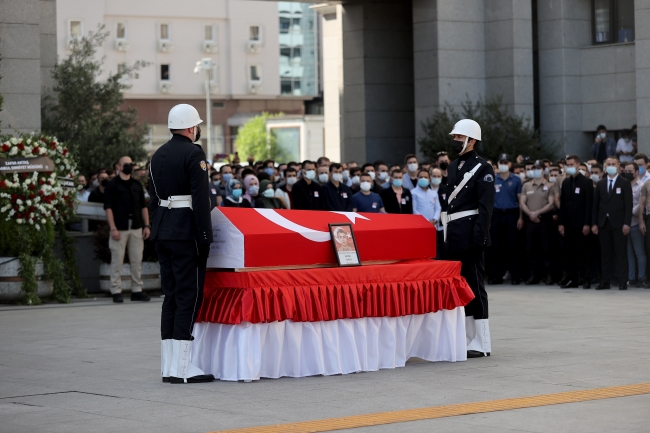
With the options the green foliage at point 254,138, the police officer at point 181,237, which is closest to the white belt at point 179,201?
the police officer at point 181,237

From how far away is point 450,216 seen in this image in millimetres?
11328

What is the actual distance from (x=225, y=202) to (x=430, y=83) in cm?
1087

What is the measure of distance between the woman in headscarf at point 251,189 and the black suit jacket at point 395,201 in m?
2.29

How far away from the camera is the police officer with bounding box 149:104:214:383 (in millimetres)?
9766

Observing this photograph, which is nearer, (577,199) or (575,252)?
(577,199)

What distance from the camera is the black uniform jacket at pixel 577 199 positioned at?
19.7m

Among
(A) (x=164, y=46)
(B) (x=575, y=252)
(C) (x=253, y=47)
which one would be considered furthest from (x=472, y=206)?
(C) (x=253, y=47)

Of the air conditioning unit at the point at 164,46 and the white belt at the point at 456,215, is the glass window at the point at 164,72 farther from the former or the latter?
the white belt at the point at 456,215

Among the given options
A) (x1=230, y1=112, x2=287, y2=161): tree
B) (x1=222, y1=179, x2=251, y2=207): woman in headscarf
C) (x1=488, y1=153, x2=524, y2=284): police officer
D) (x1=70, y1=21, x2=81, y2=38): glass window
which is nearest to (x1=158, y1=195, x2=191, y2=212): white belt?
(x1=222, y1=179, x2=251, y2=207): woman in headscarf

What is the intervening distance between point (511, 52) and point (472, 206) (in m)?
18.1

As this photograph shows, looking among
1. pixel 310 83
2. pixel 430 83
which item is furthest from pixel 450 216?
pixel 310 83

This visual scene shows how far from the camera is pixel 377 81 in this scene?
31.2 meters

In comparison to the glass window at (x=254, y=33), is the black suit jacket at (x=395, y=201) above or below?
below

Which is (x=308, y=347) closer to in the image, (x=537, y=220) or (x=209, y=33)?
(x=537, y=220)
